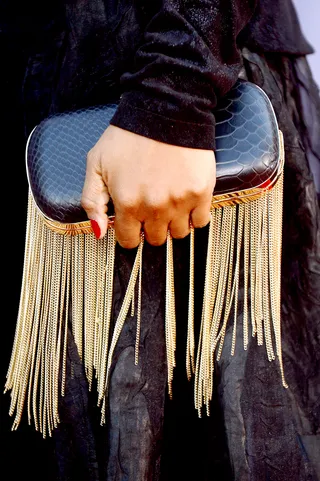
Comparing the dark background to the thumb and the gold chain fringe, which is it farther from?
the thumb

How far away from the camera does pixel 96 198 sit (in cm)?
65

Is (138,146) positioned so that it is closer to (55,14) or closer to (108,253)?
(108,253)

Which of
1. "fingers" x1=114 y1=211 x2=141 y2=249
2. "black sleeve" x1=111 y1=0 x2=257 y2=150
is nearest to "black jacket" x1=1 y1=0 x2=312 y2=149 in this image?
"black sleeve" x1=111 y1=0 x2=257 y2=150

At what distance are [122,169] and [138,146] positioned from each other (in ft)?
0.11

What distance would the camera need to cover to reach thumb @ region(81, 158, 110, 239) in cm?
64

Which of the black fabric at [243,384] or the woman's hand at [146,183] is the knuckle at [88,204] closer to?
the woman's hand at [146,183]

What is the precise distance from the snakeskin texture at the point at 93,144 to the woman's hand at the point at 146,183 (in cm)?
3

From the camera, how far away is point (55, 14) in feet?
2.81

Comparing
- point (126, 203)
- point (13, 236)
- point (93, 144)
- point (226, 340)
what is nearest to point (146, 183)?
point (126, 203)

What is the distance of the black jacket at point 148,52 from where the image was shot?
604 millimetres

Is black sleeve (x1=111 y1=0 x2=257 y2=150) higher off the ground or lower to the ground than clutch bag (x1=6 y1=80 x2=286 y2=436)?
higher

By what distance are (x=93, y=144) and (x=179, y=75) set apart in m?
0.16

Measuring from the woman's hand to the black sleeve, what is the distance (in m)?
0.02

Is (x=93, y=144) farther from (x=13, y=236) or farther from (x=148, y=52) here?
(x=13, y=236)
